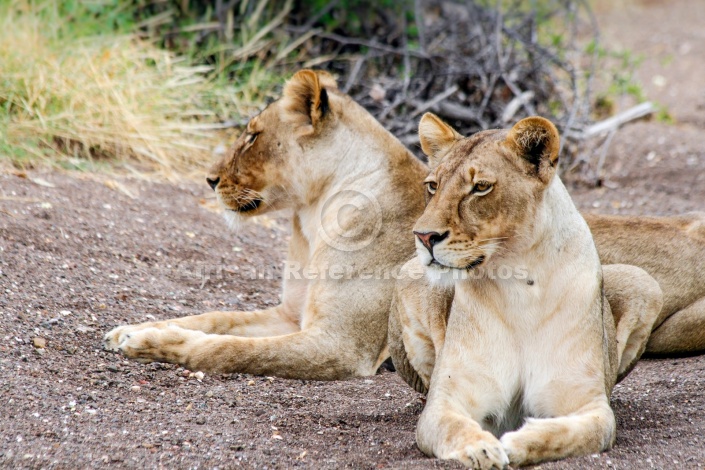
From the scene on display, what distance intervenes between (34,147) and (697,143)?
605 centimetres

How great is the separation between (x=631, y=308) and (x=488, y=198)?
1.14m

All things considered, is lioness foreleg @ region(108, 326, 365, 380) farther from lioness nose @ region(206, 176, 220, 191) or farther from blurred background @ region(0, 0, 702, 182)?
blurred background @ region(0, 0, 702, 182)

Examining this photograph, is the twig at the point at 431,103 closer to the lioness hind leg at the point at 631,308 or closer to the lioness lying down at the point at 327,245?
the lioness lying down at the point at 327,245

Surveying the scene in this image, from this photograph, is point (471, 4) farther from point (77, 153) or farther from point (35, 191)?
point (35, 191)

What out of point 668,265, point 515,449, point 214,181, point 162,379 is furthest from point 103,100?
point 515,449

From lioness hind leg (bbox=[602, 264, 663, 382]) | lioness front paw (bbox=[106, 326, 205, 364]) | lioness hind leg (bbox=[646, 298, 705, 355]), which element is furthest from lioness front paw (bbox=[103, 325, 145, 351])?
lioness hind leg (bbox=[646, 298, 705, 355])

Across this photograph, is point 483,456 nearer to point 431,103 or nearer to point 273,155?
point 273,155

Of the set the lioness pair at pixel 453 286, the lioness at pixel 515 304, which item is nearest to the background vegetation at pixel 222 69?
the lioness pair at pixel 453 286

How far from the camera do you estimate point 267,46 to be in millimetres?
9039

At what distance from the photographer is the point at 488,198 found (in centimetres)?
333

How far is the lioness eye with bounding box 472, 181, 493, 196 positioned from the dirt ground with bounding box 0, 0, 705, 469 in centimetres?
90

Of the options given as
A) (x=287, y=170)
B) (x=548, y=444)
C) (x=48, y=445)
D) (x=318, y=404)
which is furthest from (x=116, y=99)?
(x=548, y=444)

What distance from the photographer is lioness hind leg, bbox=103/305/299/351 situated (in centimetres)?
468

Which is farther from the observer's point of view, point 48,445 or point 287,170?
point 287,170
